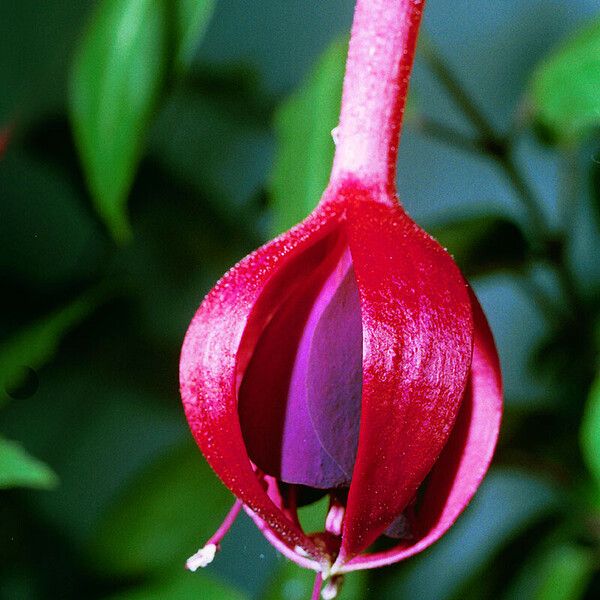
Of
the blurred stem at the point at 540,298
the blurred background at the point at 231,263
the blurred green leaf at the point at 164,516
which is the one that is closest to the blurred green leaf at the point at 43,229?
the blurred background at the point at 231,263

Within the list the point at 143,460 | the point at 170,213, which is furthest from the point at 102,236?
the point at 143,460

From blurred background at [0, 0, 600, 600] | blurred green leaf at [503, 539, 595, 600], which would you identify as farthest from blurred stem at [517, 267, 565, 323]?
blurred green leaf at [503, 539, 595, 600]

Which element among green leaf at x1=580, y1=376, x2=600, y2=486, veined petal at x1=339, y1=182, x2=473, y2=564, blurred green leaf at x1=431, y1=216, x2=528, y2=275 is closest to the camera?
veined petal at x1=339, y1=182, x2=473, y2=564

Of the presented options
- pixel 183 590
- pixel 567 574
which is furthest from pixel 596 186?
pixel 183 590

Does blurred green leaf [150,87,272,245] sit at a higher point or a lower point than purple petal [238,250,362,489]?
higher

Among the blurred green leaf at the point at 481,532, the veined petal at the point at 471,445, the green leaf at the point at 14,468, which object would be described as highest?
the veined petal at the point at 471,445

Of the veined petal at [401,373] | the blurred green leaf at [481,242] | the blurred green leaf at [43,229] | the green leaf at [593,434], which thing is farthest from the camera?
the blurred green leaf at [43,229]

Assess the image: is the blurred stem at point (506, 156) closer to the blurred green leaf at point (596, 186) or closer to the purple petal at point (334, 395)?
the blurred green leaf at point (596, 186)

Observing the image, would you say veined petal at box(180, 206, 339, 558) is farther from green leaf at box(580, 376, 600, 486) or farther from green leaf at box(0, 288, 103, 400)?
green leaf at box(0, 288, 103, 400)
